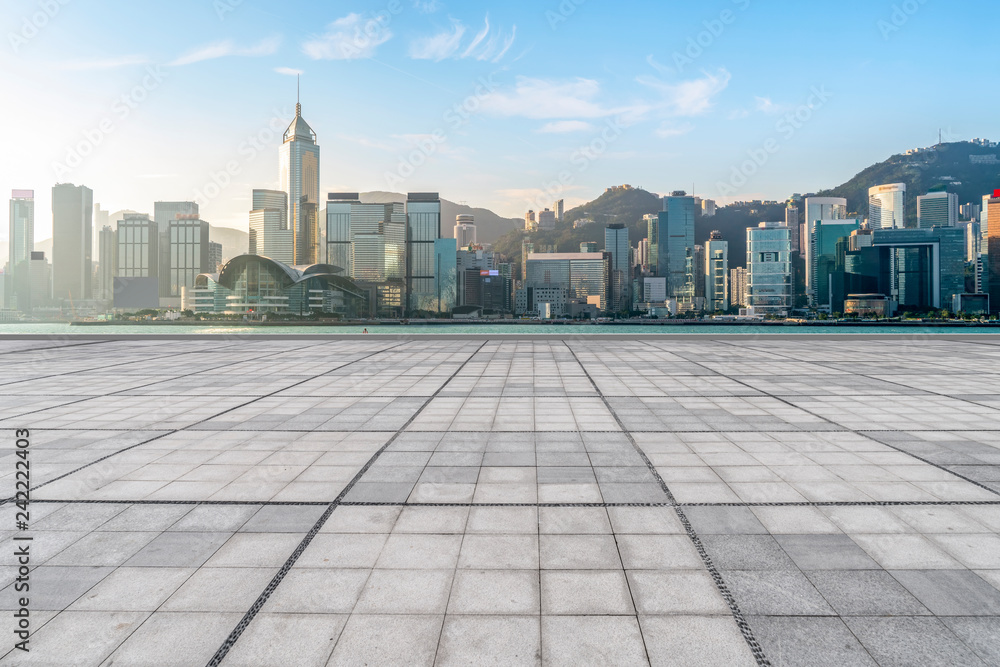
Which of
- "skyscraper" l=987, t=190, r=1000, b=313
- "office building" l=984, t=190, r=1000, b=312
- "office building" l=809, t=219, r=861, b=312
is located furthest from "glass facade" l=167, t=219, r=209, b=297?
"skyscraper" l=987, t=190, r=1000, b=313

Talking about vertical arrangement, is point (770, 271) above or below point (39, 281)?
above

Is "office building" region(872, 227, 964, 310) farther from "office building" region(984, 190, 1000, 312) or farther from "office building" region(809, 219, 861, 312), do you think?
"office building" region(809, 219, 861, 312)

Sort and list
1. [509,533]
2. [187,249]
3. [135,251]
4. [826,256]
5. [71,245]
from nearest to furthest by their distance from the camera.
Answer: [509,533], [71,245], [187,249], [135,251], [826,256]

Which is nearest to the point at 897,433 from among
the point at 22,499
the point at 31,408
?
the point at 22,499

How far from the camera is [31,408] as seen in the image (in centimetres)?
1148

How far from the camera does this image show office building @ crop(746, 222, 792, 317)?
166 m

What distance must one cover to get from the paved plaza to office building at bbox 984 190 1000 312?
197 meters

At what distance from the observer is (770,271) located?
167 m

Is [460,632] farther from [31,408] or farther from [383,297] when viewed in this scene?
[383,297]

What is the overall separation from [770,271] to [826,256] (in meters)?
41.2

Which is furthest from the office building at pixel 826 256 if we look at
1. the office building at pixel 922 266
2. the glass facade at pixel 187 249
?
the glass facade at pixel 187 249

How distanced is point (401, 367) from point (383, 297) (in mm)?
164684

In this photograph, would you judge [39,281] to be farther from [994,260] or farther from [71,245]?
[994,260]

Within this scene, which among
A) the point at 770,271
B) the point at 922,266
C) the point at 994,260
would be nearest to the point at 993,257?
the point at 994,260
